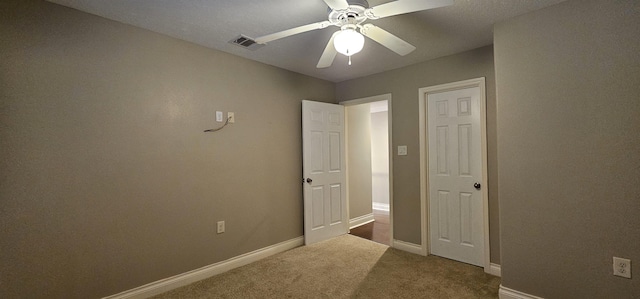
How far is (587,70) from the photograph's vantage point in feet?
6.19

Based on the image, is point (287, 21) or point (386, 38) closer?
point (386, 38)

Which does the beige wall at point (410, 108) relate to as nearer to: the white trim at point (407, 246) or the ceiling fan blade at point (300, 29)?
the white trim at point (407, 246)

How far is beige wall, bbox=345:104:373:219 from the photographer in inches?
181

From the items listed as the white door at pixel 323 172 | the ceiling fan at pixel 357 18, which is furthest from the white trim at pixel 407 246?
the ceiling fan at pixel 357 18

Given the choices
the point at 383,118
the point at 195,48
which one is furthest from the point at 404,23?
the point at 383,118

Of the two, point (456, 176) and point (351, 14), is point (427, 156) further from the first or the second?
point (351, 14)

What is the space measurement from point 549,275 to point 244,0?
2916 mm

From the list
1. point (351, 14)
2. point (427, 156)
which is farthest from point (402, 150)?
point (351, 14)

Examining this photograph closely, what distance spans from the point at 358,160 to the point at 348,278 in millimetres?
2393

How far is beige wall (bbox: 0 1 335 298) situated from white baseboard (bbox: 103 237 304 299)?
0.17ft

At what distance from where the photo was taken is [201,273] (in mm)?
2689

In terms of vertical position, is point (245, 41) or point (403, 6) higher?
point (245, 41)

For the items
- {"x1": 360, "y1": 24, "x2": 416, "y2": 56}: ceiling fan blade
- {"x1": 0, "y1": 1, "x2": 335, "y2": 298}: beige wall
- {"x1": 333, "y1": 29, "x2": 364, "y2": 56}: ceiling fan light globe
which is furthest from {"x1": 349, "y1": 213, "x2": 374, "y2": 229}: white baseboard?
{"x1": 333, "y1": 29, "x2": 364, "y2": 56}: ceiling fan light globe

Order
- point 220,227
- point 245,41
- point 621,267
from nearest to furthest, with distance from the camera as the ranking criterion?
point 621,267 → point 245,41 → point 220,227
